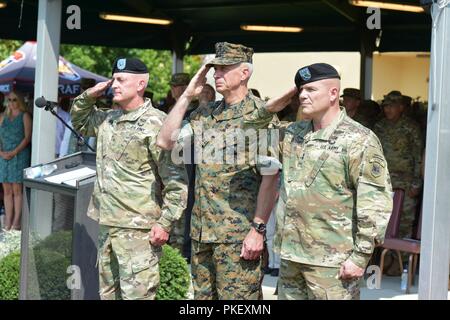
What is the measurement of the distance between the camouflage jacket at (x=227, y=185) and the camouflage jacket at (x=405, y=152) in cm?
427

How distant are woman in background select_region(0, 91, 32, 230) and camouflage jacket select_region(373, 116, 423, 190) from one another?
439 cm

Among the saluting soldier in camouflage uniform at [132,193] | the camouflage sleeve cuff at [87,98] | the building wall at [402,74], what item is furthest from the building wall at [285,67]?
the saluting soldier in camouflage uniform at [132,193]

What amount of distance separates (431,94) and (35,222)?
2.76 metres

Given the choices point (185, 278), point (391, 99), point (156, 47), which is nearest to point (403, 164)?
point (391, 99)

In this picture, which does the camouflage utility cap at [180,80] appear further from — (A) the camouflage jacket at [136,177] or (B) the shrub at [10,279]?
(A) the camouflage jacket at [136,177]

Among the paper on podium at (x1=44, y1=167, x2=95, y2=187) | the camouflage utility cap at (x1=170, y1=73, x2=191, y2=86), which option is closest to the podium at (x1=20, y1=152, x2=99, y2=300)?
the paper on podium at (x1=44, y1=167, x2=95, y2=187)

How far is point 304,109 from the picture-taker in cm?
457

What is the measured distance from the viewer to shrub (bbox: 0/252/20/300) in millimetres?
6590

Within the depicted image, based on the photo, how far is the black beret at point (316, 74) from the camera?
454cm

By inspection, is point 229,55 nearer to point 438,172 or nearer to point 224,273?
point 224,273

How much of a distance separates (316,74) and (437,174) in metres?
1.14

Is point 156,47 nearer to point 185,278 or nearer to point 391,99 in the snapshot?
point 391,99

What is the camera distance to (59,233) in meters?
5.99

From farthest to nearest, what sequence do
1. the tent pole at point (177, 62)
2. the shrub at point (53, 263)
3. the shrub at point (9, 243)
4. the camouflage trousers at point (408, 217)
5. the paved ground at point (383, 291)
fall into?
1. the tent pole at point (177, 62)
2. the camouflage trousers at point (408, 217)
3. the paved ground at point (383, 291)
4. the shrub at point (9, 243)
5. the shrub at point (53, 263)
